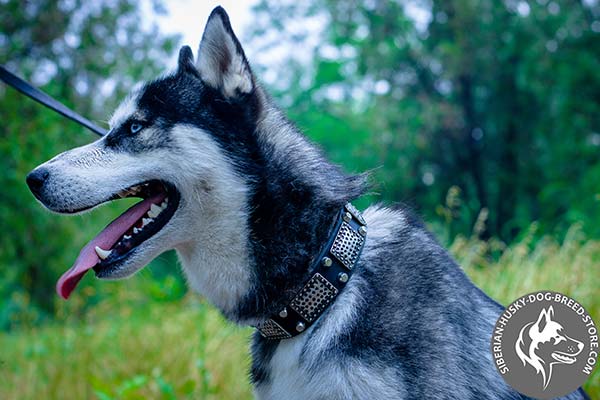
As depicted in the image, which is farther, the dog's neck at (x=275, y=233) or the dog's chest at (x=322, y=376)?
the dog's neck at (x=275, y=233)

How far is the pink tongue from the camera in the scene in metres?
2.36

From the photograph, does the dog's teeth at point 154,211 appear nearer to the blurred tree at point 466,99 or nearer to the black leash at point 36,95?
the black leash at point 36,95

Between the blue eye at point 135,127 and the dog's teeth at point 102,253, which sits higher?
the blue eye at point 135,127

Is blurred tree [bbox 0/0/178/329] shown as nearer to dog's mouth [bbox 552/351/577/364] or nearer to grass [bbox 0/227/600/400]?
grass [bbox 0/227/600/400]

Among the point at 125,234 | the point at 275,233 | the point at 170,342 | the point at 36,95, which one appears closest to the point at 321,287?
the point at 275,233

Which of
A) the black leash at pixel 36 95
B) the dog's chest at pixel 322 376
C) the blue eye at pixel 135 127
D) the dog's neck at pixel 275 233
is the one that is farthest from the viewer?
the black leash at pixel 36 95

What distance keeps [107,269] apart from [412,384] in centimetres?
120

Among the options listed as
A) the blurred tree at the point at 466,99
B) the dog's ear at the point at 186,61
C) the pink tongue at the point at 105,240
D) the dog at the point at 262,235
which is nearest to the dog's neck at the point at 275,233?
the dog at the point at 262,235

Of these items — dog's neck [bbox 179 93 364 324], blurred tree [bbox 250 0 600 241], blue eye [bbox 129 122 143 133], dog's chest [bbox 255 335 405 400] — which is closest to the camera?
dog's chest [bbox 255 335 405 400]

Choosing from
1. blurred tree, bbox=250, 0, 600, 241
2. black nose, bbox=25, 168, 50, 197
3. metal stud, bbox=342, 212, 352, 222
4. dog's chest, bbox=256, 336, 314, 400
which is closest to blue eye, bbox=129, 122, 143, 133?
black nose, bbox=25, 168, 50, 197

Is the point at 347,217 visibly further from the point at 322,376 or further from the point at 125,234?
the point at 125,234

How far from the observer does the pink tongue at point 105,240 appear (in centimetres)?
236

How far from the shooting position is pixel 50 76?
6230 mm

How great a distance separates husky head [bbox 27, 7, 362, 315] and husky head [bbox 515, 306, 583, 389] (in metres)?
0.87
